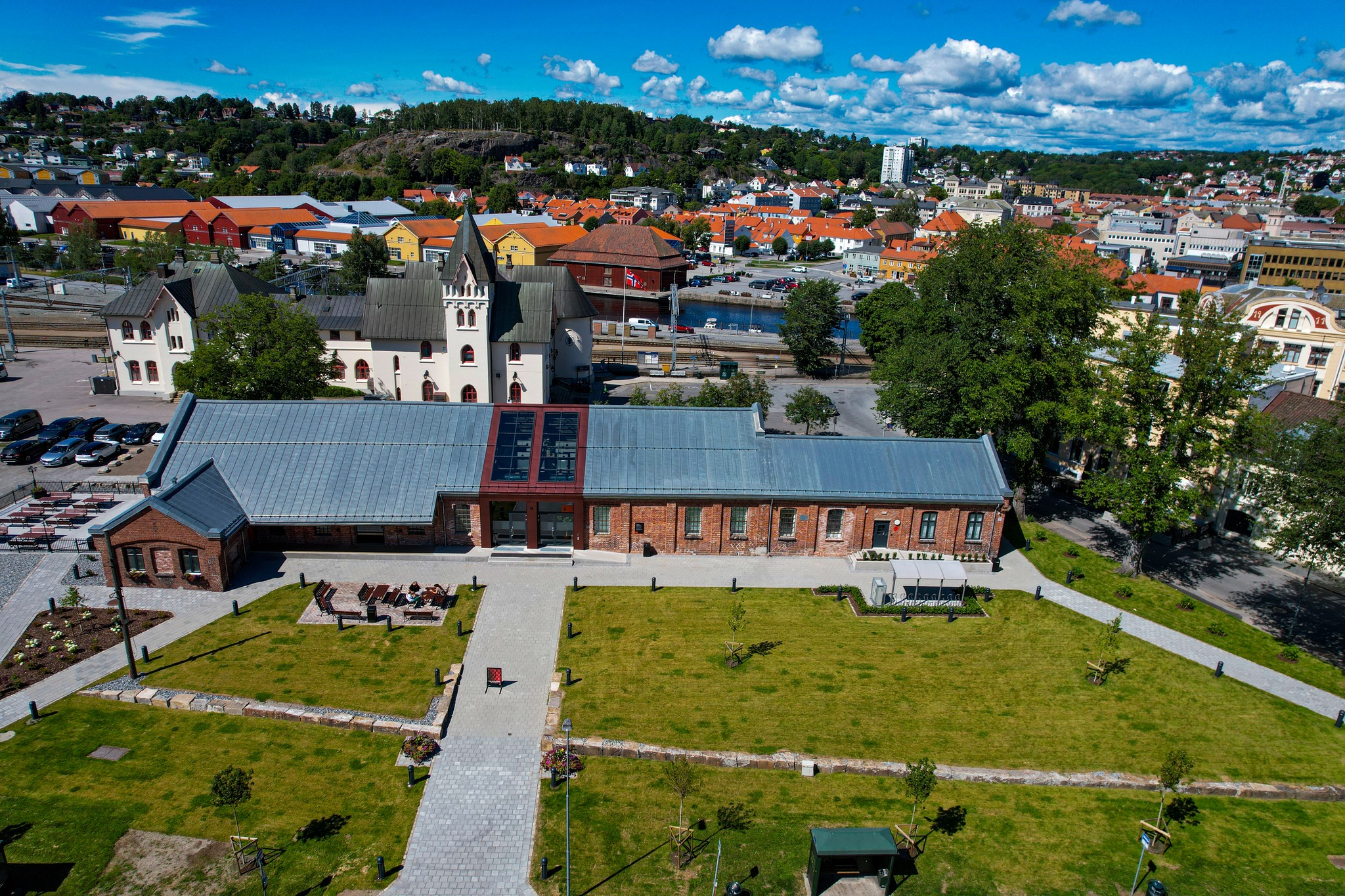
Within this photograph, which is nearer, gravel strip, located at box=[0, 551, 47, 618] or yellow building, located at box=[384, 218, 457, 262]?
gravel strip, located at box=[0, 551, 47, 618]

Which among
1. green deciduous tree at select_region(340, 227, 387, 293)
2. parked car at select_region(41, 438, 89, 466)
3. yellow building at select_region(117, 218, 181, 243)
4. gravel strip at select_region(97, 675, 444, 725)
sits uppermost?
yellow building at select_region(117, 218, 181, 243)

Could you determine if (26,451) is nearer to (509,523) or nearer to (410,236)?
(509,523)

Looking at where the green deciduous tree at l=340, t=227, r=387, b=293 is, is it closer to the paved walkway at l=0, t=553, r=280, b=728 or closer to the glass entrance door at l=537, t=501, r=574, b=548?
the paved walkway at l=0, t=553, r=280, b=728

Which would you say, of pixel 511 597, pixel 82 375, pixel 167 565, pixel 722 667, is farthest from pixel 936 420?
pixel 82 375

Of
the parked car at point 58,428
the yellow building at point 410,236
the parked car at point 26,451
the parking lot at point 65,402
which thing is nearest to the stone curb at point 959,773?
the parking lot at point 65,402

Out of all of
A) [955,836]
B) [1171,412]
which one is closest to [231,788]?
[955,836]

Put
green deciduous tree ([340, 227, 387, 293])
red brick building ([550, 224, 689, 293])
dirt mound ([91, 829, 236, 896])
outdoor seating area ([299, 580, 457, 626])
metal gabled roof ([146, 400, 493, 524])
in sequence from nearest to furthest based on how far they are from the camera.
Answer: dirt mound ([91, 829, 236, 896])
outdoor seating area ([299, 580, 457, 626])
metal gabled roof ([146, 400, 493, 524])
green deciduous tree ([340, 227, 387, 293])
red brick building ([550, 224, 689, 293])

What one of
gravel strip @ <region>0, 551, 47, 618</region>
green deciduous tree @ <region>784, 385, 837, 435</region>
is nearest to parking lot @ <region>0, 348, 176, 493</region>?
gravel strip @ <region>0, 551, 47, 618</region>
